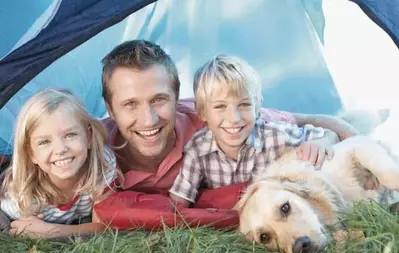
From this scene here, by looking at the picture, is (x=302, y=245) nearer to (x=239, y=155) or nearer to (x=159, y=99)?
(x=239, y=155)

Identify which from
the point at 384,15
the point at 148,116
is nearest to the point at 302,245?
the point at 148,116

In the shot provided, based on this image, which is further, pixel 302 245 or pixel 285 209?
pixel 285 209

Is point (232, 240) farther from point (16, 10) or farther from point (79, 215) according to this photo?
point (16, 10)

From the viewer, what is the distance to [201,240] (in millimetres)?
2594

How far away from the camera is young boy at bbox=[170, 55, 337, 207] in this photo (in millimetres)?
2977

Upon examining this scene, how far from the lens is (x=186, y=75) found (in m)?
4.08

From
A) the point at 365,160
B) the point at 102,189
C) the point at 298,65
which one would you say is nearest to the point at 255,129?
the point at 365,160

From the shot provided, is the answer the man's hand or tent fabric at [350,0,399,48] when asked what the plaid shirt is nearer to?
the man's hand

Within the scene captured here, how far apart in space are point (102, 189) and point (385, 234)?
4.08ft

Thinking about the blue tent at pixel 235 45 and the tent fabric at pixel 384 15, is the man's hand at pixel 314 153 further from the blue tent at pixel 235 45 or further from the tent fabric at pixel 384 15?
the blue tent at pixel 235 45

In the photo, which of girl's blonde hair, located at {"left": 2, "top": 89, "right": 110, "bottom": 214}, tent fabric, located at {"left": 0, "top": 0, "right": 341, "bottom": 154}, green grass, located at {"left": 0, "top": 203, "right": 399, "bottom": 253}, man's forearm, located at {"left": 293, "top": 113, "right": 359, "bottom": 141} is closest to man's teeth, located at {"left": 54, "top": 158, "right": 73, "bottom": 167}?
girl's blonde hair, located at {"left": 2, "top": 89, "right": 110, "bottom": 214}

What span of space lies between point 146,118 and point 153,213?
43cm

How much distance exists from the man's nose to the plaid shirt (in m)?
0.26

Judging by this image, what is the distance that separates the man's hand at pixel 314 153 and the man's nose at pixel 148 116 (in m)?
0.64
